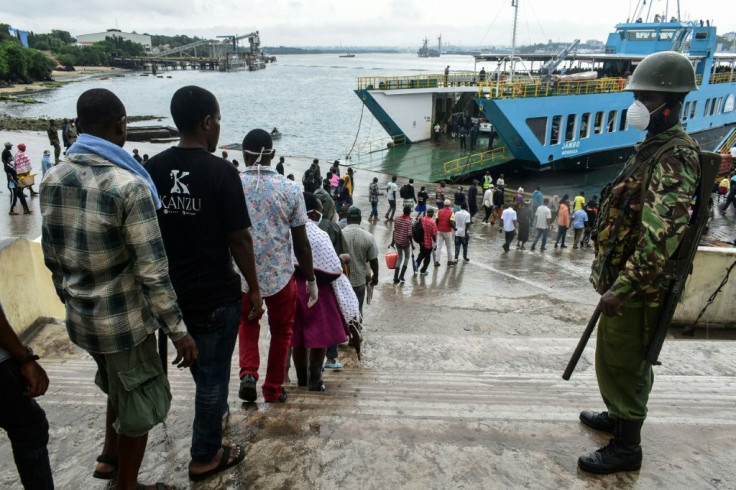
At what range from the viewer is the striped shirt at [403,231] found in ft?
31.1

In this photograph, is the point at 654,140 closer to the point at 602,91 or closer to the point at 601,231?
the point at 601,231

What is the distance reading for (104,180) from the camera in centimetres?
185

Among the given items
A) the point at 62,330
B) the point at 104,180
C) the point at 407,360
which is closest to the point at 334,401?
the point at 407,360

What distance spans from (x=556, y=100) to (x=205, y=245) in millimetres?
21788

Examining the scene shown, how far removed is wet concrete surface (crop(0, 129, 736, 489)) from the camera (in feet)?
7.95

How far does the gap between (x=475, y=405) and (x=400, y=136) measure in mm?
24669

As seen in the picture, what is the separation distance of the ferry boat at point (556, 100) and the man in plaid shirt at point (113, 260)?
1892 cm

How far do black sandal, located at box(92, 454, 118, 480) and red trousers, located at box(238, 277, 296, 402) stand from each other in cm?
85

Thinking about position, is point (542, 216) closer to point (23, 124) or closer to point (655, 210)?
point (655, 210)

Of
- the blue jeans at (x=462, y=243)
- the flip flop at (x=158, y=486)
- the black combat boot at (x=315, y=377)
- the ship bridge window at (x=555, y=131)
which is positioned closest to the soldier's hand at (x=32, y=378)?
the flip flop at (x=158, y=486)

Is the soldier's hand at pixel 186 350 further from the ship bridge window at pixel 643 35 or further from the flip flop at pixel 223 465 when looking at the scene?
the ship bridge window at pixel 643 35

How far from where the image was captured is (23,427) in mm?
1988

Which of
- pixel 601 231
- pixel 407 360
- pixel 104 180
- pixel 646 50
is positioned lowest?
pixel 407 360

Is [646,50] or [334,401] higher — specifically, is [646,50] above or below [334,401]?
above
